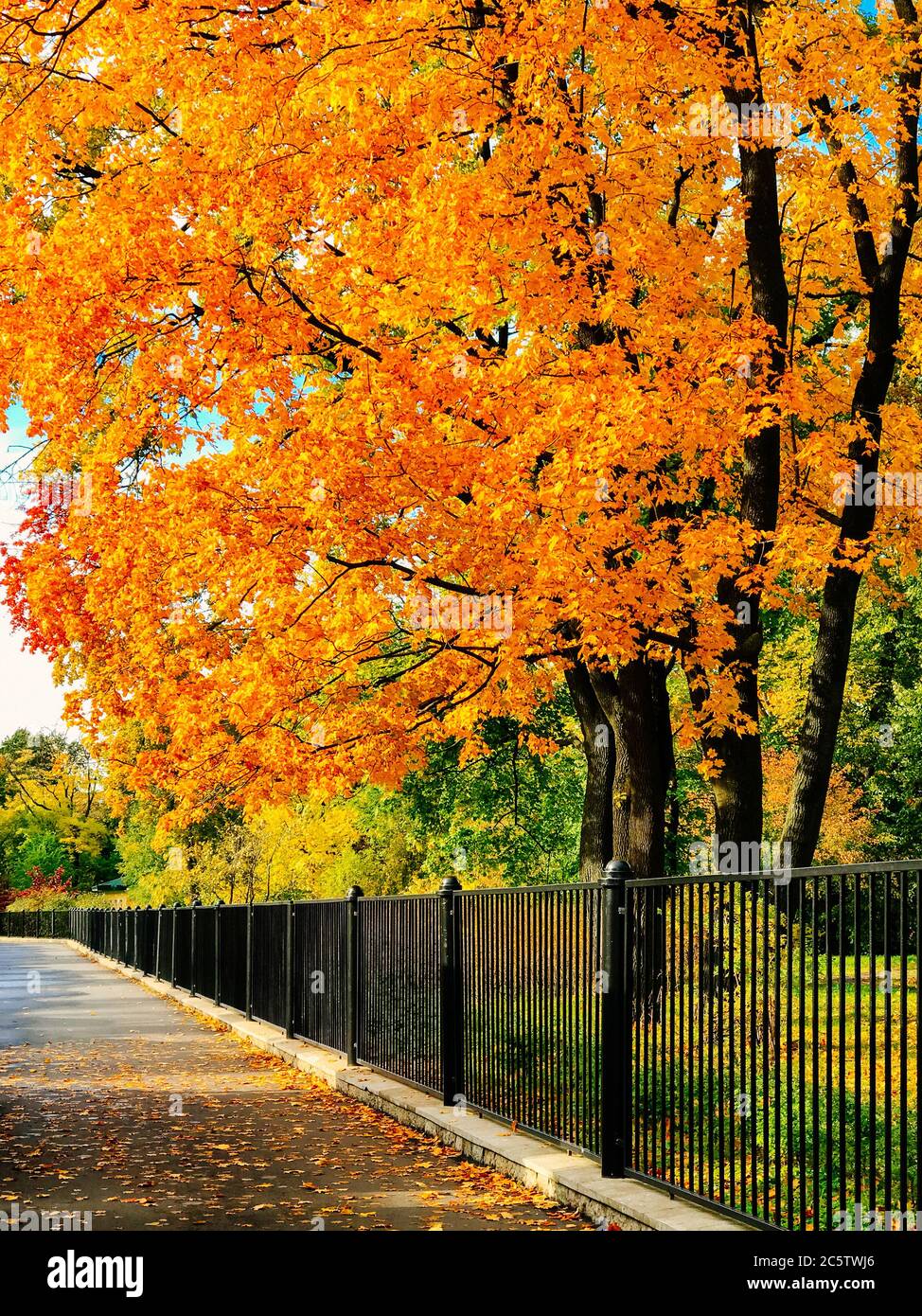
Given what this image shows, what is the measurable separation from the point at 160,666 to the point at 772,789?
3192 centimetres

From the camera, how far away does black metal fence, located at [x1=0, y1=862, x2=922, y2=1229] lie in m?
6.47

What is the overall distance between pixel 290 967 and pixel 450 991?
270 inches

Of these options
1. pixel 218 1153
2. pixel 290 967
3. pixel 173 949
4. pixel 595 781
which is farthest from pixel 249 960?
pixel 218 1153

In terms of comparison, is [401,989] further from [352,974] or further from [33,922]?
[33,922]

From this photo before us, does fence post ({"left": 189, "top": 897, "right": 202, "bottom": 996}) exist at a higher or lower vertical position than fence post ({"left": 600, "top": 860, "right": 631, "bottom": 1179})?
lower

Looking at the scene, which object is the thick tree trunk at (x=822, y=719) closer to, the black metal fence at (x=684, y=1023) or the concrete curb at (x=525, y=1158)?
the black metal fence at (x=684, y=1023)

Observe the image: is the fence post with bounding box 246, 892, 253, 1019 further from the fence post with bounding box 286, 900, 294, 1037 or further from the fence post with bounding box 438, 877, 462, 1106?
the fence post with bounding box 438, 877, 462, 1106

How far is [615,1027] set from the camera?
29.0ft

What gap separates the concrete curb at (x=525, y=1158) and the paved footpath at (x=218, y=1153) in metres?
0.11

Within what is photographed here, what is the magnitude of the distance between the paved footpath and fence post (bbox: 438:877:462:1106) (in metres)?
0.56

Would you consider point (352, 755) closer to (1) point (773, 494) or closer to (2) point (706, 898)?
(1) point (773, 494)

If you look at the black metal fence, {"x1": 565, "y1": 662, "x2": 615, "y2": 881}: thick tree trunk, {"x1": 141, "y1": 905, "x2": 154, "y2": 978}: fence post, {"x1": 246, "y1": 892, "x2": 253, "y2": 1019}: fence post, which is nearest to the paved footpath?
the black metal fence

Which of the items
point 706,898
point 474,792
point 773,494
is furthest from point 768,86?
point 474,792

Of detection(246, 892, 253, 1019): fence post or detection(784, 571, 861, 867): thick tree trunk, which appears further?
detection(246, 892, 253, 1019): fence post
